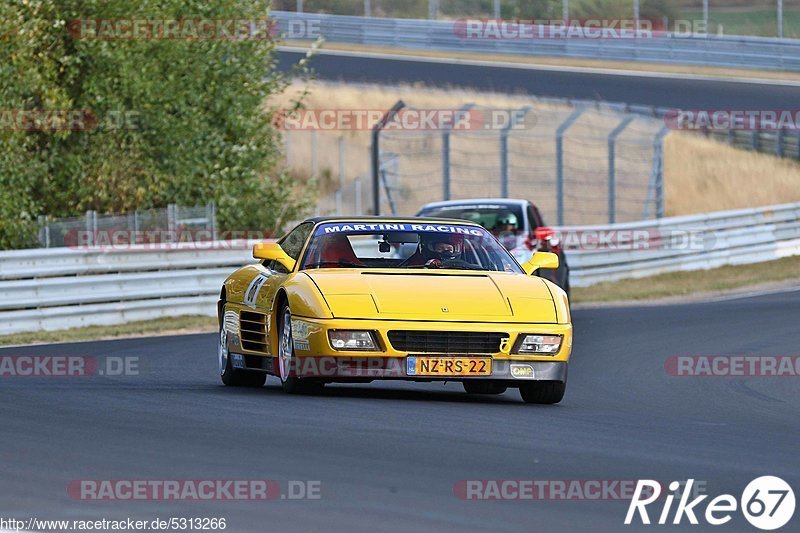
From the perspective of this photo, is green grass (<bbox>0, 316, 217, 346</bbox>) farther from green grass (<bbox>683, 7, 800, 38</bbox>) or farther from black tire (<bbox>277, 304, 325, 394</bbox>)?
green grass (<bbox>683, 7, 800, 38</bbox>)

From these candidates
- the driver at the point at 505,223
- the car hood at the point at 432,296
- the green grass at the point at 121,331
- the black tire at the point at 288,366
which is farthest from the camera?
the driver at the point at 505,223

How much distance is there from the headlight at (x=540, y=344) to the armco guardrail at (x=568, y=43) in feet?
116

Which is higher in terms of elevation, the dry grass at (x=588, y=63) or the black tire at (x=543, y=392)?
the dry grass at (x=588, y=63)

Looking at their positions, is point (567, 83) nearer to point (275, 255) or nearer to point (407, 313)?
point (275, 255)

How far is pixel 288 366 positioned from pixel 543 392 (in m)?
1.70

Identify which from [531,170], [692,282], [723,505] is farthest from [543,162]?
[723,505]

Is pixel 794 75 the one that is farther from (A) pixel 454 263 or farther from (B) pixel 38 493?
(B) pixel 38 493

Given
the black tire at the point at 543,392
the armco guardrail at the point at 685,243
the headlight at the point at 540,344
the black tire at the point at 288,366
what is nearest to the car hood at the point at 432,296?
the headlight at the point at 540,344

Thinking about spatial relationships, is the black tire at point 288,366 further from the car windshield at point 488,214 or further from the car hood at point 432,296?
the car windshield at point 488,214

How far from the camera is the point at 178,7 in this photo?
2672 centimetres

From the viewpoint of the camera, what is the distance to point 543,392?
432 inches

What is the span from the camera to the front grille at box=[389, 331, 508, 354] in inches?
405

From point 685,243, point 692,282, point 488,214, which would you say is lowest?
point 692,282

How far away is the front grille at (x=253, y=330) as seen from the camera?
11445 millimetres
